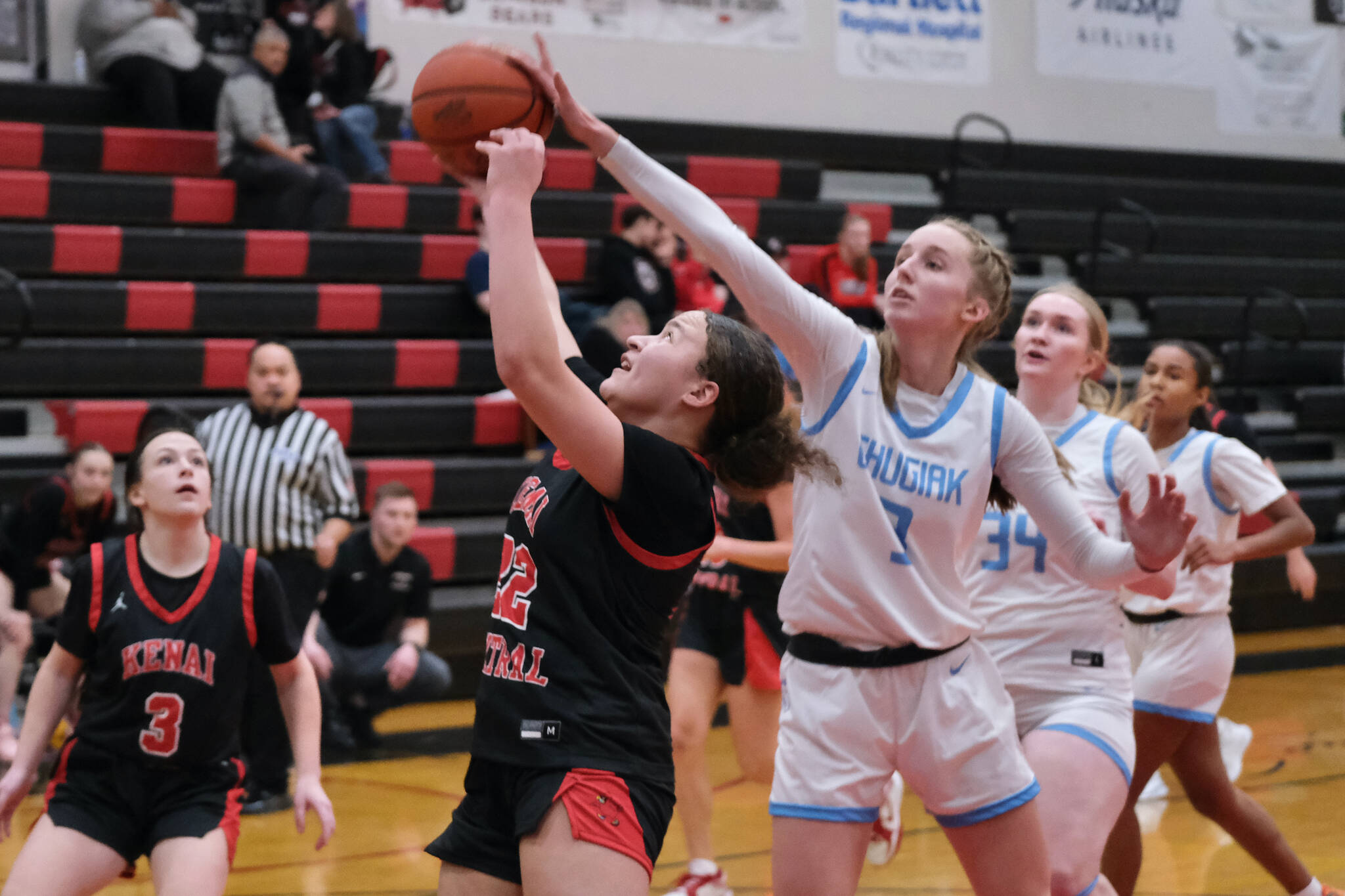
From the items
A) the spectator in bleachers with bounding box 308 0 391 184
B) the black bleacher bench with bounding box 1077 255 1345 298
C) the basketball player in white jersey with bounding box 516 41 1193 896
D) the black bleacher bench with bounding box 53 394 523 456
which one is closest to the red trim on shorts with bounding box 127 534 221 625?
the basketball player in white jersey with bounding box 516 41 1193 896

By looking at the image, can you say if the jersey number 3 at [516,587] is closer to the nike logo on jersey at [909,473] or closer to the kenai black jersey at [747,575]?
the nike logo on jersey at [909,473]

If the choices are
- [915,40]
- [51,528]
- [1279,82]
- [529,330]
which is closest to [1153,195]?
[1279,82]

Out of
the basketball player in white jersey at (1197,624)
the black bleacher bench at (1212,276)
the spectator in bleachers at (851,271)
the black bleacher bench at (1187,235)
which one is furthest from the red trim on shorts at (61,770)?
the black bleacher bench at (1212,276)

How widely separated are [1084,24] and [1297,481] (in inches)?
177

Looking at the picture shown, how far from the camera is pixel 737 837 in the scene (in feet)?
17.1

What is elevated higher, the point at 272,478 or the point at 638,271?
the point at 638,271

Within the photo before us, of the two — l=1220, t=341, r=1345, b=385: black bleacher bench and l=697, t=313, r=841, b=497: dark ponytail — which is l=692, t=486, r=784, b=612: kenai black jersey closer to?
l=697, t=313, r=841, b=497: dark ponytail

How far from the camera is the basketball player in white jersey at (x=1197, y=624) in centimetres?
408

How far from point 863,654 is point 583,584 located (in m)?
0.73

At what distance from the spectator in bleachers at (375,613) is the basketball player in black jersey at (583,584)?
154 inches

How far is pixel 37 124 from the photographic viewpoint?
841cm

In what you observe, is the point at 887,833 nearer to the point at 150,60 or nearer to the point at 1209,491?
the point at 1209,491

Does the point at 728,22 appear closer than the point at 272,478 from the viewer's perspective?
No

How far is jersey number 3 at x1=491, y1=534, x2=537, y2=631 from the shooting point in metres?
2.26
